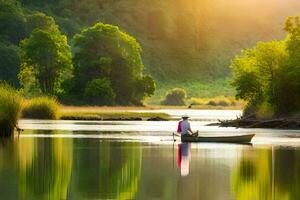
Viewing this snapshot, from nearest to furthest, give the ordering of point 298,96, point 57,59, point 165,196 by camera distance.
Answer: point 165,196 → point 298,96 → point 57,59

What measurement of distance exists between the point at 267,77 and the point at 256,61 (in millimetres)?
1826

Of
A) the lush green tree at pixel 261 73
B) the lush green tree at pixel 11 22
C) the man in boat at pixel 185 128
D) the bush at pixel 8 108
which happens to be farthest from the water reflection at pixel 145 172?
the lush green tree at pixel 11 22

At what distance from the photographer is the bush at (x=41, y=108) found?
3364 inches

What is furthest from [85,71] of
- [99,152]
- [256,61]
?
[99,152]

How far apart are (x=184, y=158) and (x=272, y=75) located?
4529 cm

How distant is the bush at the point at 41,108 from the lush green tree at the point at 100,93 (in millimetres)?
36991

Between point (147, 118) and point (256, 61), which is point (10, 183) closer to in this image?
point (256, 61)

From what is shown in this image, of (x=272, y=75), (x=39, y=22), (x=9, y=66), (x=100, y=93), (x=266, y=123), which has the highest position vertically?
(x=39, y=22)

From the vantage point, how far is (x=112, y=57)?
134 m

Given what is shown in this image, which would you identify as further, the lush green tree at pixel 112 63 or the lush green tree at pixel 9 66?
the lush green tree at pixel 9 66

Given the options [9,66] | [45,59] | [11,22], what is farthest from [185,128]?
[11,22]

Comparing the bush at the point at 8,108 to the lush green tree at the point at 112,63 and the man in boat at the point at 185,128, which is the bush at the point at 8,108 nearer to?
the man in boat at the point at 185,128

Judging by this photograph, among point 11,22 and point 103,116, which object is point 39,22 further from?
point 103,116

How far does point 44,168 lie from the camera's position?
3075 centimetres
